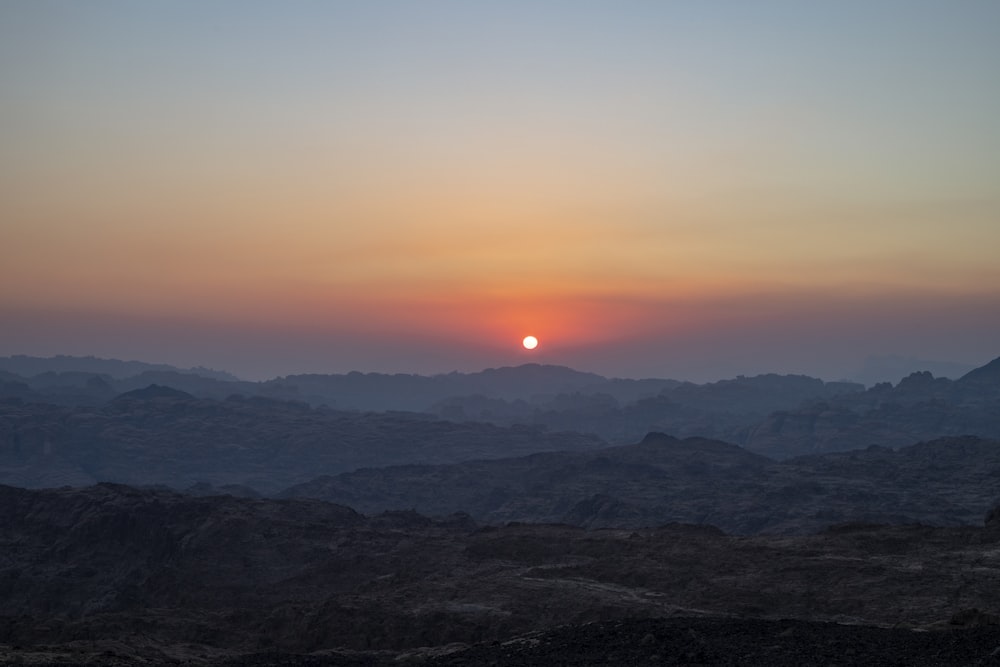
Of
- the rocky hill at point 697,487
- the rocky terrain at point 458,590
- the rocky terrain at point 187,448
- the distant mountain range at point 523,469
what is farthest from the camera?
the rocky terrain at point 187,448

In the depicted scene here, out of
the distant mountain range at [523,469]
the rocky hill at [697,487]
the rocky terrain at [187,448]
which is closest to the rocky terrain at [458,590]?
the rocky hill at [697,487]

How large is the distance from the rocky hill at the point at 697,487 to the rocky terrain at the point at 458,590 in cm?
3630

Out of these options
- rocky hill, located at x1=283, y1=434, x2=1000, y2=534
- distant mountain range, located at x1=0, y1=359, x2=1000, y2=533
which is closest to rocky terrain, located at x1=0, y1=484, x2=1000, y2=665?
rocky hill, located at x1=283, y1=434, x2=1000, y2=534

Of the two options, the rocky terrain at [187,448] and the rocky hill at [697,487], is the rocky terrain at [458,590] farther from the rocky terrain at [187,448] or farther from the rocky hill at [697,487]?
the rocky terrain at [187,448]

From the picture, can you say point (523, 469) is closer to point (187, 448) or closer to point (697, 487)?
point (697, 487)

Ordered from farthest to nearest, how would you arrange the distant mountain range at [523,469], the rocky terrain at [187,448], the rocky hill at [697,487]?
the rocky terrain at [187,448], the distant mountain range at [523,469], the rocky hill at [697,487]

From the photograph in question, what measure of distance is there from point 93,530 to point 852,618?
62201 mm

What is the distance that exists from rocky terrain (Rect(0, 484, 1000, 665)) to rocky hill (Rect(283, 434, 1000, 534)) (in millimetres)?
36297

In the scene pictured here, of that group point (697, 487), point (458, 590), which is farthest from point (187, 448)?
point (458, 590)

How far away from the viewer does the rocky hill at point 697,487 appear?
325 feet

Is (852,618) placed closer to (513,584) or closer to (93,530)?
(513,584)

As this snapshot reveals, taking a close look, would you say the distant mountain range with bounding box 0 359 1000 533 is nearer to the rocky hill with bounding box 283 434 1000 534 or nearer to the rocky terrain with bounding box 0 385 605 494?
the rocky hill with bounding box 283 434 1000 534

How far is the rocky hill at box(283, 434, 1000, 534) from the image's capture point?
99000 millimetres

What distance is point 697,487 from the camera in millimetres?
118688
